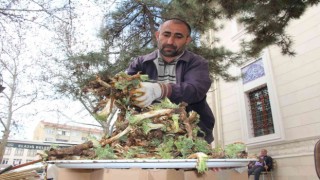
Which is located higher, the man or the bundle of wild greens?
the man

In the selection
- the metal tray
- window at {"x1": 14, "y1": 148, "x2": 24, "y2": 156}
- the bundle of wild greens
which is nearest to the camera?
the metal tray

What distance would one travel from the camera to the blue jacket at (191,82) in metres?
1.27

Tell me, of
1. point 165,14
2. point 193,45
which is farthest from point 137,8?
point 193,45

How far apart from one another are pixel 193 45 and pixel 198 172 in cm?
516

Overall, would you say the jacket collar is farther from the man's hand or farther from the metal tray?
the metal tray

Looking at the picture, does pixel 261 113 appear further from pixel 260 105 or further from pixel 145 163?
pixel 145 163

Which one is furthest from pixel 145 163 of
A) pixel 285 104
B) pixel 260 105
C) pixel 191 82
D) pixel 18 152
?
pixel 18 152

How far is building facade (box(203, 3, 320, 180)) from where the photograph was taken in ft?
26.5

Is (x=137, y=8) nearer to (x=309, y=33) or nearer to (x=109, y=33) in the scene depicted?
(x=109, y=33)

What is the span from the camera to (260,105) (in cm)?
988

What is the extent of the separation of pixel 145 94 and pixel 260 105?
31.2ft

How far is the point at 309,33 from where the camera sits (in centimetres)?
847

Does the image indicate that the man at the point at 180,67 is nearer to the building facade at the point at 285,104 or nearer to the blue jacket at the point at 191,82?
the blue jacket at the point at 191,82

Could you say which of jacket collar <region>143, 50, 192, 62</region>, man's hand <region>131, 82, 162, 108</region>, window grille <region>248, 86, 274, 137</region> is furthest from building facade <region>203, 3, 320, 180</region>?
man's hand <region>131, 82, 162, 108</region>
